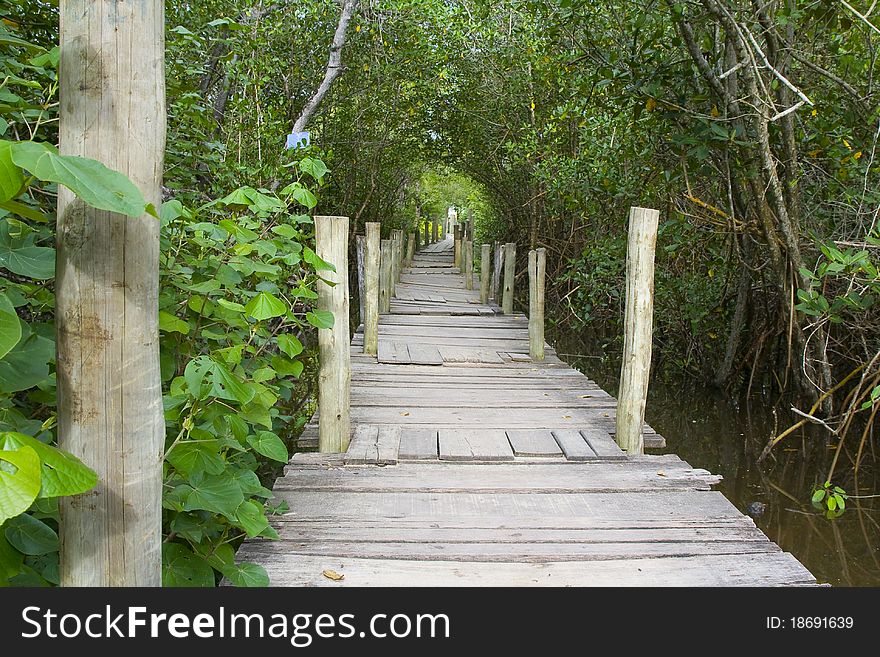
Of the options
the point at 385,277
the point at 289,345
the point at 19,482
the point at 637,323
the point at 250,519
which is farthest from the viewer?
the point at 385,277

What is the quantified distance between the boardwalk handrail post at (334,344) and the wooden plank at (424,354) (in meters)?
2.64

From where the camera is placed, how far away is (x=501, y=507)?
10.9 feet

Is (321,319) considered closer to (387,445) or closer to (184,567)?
(387,445)

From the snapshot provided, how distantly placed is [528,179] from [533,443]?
10.2 m

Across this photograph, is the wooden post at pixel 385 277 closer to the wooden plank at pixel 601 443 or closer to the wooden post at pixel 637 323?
the wooden plank at pixel 601 443

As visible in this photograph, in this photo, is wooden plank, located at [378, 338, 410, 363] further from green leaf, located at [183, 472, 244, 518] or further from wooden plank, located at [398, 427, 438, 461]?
green leaf, located at [183, 472, 244, 518]

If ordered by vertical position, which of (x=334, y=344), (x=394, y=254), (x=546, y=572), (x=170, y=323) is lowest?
(x=546, y=572)

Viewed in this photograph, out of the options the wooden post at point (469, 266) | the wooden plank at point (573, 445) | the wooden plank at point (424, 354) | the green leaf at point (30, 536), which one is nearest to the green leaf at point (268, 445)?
the green leaf at point (30, 536)

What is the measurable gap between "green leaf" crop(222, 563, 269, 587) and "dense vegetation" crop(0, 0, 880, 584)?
10 millimetres

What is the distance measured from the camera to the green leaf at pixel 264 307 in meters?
2.49

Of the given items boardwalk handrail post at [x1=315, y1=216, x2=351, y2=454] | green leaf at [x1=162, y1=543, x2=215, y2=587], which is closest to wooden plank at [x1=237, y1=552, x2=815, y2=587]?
green leaf at [x1=162, y1=543, x2=215, y2=587]

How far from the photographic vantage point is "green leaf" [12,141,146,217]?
1180 millimetres

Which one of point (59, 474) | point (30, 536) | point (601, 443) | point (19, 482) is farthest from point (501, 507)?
point (19, 482)

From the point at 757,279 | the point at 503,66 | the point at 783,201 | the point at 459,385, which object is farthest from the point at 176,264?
the point at 503,66
